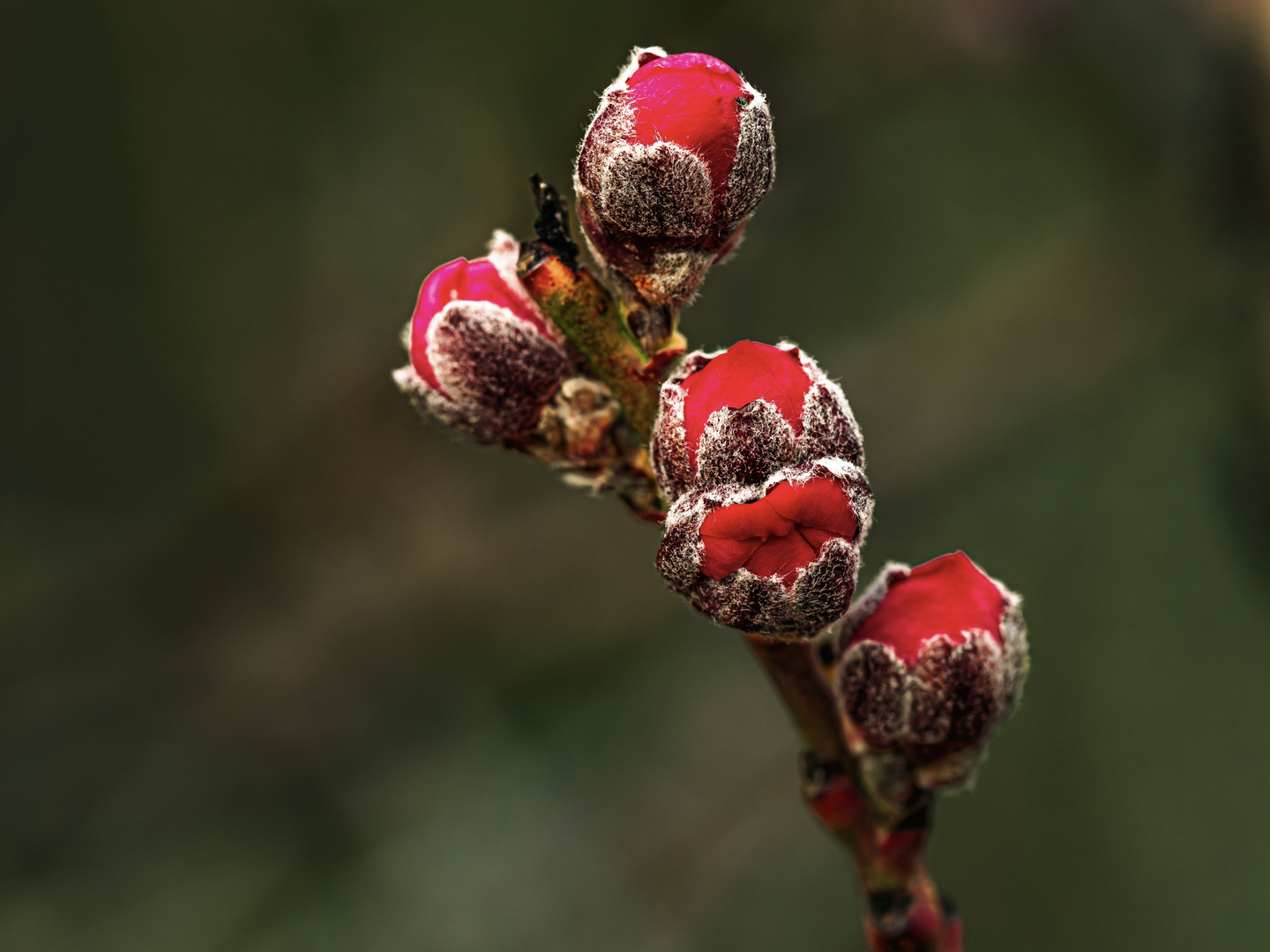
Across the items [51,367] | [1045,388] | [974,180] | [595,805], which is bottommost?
[595,805]

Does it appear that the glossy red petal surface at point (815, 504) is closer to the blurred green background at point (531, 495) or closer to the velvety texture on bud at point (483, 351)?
the velvety texture on bud at point (483, 351)

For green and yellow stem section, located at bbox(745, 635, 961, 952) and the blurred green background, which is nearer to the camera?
green and yellow stem section, located at bbox(745, 635, 961, 952)

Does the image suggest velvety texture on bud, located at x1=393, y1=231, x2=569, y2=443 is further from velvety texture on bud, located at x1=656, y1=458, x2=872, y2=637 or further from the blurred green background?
the blurred green background

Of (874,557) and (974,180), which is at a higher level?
(974,180)

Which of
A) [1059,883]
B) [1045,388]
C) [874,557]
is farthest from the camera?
[874,557]

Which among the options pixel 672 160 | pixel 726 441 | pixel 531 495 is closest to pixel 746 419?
pixel 726 441

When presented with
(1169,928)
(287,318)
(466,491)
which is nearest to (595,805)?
(466,491)

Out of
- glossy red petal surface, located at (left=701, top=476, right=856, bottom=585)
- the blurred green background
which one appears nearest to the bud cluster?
glossy red petal surface, located at (left=701, top=476, right=856, bottom=585)

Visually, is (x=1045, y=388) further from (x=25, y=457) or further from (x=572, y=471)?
(x=25, y=457)
